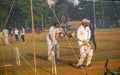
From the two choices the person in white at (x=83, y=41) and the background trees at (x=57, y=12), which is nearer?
the person in white at (x=83, y=41)

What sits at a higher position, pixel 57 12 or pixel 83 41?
pixel 57 12

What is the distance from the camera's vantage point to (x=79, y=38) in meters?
12.8

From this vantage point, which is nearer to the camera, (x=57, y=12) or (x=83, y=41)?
(x=83, y=41)

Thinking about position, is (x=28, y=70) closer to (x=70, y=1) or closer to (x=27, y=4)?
(x=27, y=4)

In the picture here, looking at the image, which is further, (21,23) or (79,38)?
(21,23)

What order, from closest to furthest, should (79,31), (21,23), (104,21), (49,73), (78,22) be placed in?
1. (49,73)
2. (79,31)
3. (21,23)
4. (78,22)
5. (104,21)

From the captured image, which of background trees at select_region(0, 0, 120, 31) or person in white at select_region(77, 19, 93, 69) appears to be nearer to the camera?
person in white at select_region(77, 19, 93, 69)

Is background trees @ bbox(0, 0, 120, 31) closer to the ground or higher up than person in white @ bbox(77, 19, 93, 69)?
higher up

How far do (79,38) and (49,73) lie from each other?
203cm

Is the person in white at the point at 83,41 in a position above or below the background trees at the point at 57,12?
Result: below

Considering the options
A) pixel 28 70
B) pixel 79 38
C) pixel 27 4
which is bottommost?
pixel 28 70

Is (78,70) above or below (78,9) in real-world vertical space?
below

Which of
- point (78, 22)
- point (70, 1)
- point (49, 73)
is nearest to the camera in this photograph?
point (49, 73)

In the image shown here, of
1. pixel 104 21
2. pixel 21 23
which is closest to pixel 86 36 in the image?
pixel 21 23
